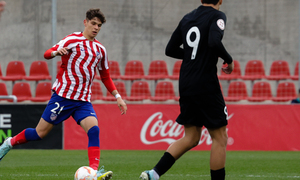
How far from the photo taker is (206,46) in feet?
12.4

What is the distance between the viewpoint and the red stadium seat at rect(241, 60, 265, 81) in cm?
1276

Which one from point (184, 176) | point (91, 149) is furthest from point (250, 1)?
point (91, 149)

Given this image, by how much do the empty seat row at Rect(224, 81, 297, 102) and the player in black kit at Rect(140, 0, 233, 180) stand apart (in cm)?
819

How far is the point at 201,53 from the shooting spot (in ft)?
12.5

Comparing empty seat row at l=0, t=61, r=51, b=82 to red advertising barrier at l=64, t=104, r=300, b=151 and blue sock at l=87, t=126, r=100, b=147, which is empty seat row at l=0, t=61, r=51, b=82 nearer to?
red advertising barrier at l=64, t=104, r=300, b=151

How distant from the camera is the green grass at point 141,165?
5.57 metres

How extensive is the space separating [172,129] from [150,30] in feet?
19.0

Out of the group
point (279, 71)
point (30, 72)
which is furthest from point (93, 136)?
point (279, 71)

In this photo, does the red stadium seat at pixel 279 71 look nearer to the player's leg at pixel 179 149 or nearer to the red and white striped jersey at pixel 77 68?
the red and white striped jersey at pixel 77 68

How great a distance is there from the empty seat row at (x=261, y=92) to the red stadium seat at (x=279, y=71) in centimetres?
30

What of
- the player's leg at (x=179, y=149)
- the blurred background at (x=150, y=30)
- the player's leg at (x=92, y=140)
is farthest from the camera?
the blurred background at (x=150, y=30)

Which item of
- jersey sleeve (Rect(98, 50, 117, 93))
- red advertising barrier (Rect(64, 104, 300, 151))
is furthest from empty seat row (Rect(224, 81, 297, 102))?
jersey sleeve (Rect(98, 50, 117, 93))

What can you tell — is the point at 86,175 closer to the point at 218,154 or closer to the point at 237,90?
the point at 218,154

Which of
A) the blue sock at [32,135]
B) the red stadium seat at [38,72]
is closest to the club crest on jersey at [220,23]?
the blue sock at [32,135]
